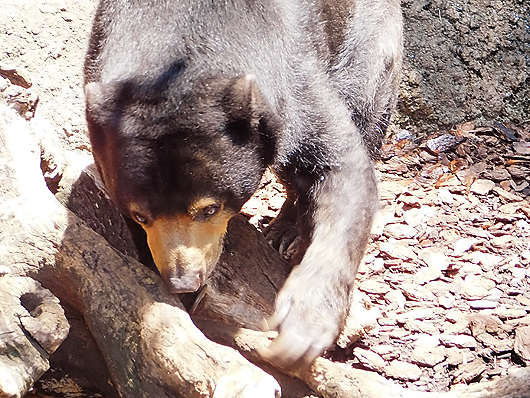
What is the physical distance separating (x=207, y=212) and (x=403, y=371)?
1.27 metres

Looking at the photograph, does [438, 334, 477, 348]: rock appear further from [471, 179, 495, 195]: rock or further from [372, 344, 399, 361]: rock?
[471, 179, 495, 195]: rock

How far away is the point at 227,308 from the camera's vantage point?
3.34 m

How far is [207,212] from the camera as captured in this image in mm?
3234

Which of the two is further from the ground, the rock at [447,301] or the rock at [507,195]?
the rock at [447,301]

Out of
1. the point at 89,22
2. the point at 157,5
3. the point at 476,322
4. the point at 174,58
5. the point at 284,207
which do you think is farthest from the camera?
the point at 89,22

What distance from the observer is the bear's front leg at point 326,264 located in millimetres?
3082

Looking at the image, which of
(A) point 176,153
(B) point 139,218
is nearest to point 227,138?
(A) point 176,153

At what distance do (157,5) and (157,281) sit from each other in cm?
137

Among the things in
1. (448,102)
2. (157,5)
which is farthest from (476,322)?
(448,102)

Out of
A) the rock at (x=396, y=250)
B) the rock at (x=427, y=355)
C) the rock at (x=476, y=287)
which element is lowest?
the rock at (x=396, y=250)

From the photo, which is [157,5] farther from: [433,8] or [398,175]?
[433,8]

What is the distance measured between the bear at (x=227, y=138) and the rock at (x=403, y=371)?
1.30 feet

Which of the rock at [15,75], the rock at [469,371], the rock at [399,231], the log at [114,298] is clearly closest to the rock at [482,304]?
the rock at [469,371]

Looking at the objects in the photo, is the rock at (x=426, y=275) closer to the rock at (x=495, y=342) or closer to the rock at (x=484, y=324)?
the rock at (x=484, y=324)
